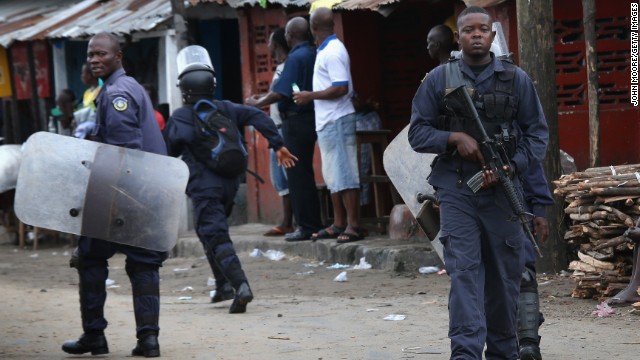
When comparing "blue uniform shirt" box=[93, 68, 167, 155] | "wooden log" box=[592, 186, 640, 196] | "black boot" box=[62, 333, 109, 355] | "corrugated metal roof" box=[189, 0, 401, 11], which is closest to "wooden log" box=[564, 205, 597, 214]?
"wooden log" box=[592, 186, 640, 196]

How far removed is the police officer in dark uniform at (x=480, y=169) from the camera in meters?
5.88

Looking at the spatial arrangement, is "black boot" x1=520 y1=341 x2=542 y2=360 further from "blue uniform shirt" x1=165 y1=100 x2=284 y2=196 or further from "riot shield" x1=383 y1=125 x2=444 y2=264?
"blue uniform shirt" x1=165 y1=100 x2=284 y2=196

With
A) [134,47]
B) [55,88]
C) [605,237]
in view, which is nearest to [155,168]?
[605,237]

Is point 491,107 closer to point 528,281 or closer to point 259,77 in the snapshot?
point 528,281

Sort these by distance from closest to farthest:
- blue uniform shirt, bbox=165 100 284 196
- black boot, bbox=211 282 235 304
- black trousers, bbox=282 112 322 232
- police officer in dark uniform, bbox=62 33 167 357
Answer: police officer in dark uniform, bbox=62 33 167 357 < blue uniform shirt, bbox=165 100 284 196 < black boot, bbox=211 282 235 304 < black trousers, bbox=282 112 322 232

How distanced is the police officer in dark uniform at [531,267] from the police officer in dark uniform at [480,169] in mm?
342

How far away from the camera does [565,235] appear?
9195mm

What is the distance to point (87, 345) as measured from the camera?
7637mm

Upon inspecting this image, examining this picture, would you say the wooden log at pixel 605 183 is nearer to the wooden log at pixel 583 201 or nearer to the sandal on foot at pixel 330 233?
the wooden log at pixel 583 201

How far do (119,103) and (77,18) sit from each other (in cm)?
1076

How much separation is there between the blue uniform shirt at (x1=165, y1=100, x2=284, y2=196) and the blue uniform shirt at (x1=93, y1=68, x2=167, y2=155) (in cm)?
155

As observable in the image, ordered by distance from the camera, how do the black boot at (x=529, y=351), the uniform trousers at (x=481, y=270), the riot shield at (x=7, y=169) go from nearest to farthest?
the uniform trousers at (x=481, y=270) < the black boot at (x=529, y=351) < the riot shield at (x=7, y=169)

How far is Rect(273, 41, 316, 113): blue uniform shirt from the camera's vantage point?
12271 millimetres

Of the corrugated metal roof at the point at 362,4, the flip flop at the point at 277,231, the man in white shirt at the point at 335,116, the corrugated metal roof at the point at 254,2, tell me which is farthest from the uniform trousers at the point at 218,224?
the corrugated metal roof at the point at 254,2
